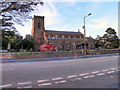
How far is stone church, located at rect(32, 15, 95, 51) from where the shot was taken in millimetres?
56609

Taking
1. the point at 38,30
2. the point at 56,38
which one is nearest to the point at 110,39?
the point at 56,38

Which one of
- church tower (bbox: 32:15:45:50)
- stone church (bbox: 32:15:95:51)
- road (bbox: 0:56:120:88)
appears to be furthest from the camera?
church tower (bbox: 32:15:45:50)

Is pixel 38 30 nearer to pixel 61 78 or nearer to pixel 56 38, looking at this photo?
pixel 56 38

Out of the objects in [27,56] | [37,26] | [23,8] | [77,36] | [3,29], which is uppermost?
[37,26]

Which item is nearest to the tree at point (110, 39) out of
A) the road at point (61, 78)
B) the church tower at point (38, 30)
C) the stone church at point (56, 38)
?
the stone church at point (56, 38)

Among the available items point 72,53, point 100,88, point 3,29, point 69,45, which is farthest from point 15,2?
point 69,45

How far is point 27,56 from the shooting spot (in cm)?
2208

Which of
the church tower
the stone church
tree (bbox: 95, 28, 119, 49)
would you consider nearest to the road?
the stone church

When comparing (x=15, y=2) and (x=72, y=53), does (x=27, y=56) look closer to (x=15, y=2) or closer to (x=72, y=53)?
(x=72, y=53)

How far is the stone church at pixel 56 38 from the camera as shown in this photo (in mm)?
56609

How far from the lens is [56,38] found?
57.8 metres

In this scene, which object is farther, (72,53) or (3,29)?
(72,53)

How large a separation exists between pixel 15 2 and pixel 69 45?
183 ft

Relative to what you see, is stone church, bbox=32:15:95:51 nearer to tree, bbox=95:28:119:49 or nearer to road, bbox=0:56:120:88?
tree, bbox=95:28:119:49
